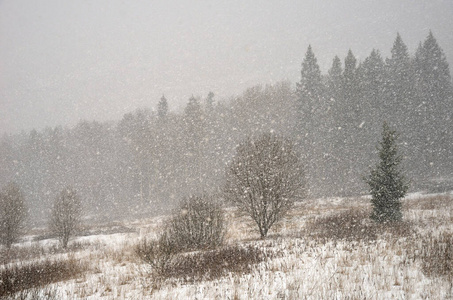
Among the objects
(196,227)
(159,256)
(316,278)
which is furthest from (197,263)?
(316,278)

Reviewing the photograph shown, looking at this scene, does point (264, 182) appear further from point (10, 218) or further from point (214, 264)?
point (10, 218)

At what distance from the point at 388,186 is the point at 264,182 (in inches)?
233

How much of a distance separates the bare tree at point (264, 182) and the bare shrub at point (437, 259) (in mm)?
6094

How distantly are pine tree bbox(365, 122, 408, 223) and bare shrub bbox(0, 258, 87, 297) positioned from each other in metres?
13.6

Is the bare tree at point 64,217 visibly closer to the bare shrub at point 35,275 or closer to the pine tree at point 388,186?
the bare shrub at point 35,275

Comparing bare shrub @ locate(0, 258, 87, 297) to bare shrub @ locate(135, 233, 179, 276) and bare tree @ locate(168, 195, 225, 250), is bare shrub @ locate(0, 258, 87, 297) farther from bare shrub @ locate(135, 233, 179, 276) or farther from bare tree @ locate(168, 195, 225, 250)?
bare tree @ locate(168, 195, 225, 250)

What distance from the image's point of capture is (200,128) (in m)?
47.4

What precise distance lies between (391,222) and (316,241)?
4.47m

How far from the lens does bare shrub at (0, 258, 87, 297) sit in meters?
7.29

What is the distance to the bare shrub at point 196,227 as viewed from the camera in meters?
11.8

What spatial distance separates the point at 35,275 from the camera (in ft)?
29.8

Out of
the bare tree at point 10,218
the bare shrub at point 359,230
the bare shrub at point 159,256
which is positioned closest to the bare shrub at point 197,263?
the bare shrub at point 159,256

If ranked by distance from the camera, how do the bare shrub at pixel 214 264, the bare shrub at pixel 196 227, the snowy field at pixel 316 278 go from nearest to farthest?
the snowy field at pixel 316 278 → the bare shrub at pixel 214 264 → the bare shrub at pixel 196 227

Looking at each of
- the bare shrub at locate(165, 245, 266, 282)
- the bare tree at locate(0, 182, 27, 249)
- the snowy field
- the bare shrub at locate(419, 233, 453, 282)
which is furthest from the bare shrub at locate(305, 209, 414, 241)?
the bare tree at locate(0, 182, 27, 249)
